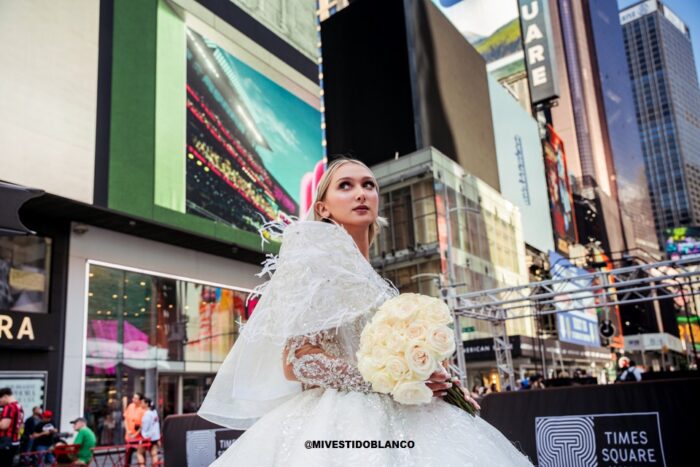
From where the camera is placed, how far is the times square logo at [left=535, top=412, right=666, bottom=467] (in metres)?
4.98

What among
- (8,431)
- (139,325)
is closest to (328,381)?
(8,431)

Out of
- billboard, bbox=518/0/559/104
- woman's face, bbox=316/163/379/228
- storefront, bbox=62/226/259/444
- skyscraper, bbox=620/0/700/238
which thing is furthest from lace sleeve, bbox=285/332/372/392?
skyscraper, bbox=620/0/700/238

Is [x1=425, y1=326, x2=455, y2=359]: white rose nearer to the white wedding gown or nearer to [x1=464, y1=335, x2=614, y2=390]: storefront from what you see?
the white wedding gown

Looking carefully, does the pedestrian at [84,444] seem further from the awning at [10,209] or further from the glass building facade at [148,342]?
the awning at [10,209]

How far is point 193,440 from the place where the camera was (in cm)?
646

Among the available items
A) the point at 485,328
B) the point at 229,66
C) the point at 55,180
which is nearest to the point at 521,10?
the point at 485,328

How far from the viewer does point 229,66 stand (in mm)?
21844

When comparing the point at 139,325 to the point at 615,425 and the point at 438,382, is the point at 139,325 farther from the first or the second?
the point at 438,382

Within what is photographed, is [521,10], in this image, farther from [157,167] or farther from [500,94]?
[157,167]

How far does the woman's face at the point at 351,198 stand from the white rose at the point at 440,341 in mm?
677

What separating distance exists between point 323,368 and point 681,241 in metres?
77.2

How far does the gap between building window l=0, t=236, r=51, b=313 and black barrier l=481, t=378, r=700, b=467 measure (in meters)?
13.8

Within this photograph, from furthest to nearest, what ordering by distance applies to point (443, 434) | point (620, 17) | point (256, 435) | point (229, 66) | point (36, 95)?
point (620, 17), point (229, 66), point (36, 95), point (256, 435), point (443, 434)

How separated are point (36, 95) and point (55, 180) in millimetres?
2253
